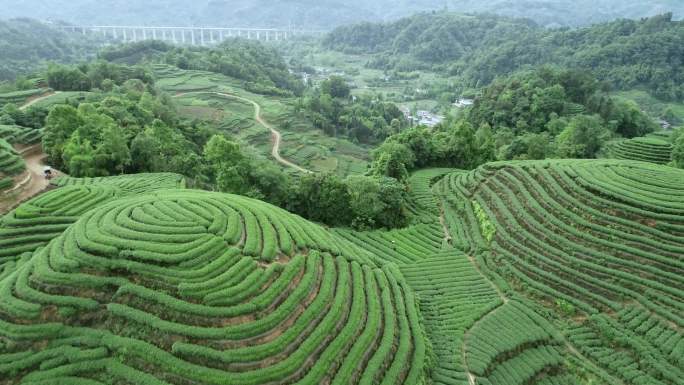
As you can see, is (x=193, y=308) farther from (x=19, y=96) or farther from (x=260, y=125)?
(x=260, y=125)

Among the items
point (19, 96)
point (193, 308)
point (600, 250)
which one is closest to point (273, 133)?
point (19, 96)

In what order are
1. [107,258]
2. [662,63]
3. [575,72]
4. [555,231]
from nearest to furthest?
[107,258] < [555,231] < [575,72] < [662,63]

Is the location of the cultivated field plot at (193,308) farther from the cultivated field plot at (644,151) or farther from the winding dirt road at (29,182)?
the cultivated field plot at (644,151)

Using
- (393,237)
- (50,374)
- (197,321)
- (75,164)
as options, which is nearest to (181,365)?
(197,321)

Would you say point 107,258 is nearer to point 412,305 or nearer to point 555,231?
point 412,305

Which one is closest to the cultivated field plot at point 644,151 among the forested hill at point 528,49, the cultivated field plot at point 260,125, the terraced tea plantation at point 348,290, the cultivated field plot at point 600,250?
the cultivated field plot at point 600,250

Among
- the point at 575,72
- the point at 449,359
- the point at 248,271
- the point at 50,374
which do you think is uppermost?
the point at 575,72

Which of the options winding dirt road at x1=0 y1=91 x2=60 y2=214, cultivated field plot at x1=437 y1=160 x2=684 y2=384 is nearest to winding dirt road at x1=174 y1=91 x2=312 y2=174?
cultivated field plot at x1=437 y1=160 x2=684 y2=384
